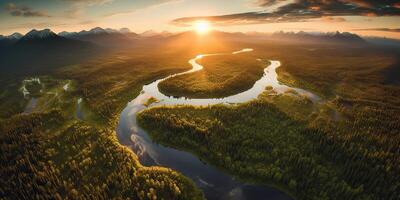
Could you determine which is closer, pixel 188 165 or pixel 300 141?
pixel 188 165

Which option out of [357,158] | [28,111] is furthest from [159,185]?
[28,111]

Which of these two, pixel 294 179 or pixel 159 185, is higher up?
pixel 159 185

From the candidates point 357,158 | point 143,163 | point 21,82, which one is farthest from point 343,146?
point 21,82

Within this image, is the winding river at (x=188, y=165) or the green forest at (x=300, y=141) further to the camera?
the green forest at (x=300, y=141)

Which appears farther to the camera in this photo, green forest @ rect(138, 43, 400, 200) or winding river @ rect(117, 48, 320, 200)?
green forest @ rect(138, 43, 400, 200)

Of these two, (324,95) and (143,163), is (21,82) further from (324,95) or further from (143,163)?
(324,95)

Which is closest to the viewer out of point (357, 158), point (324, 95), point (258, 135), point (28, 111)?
point (357, 158)

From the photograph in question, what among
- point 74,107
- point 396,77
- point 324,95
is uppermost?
point 74,107

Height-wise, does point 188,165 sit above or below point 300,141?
above

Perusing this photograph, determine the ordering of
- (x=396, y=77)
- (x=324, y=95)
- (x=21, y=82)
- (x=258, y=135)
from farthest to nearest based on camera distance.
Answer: (x=396, y=77) → (x=21, y=82) → (x=324, y=95) → (x=258, y=135)

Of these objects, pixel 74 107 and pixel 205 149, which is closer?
pixel 205 149
